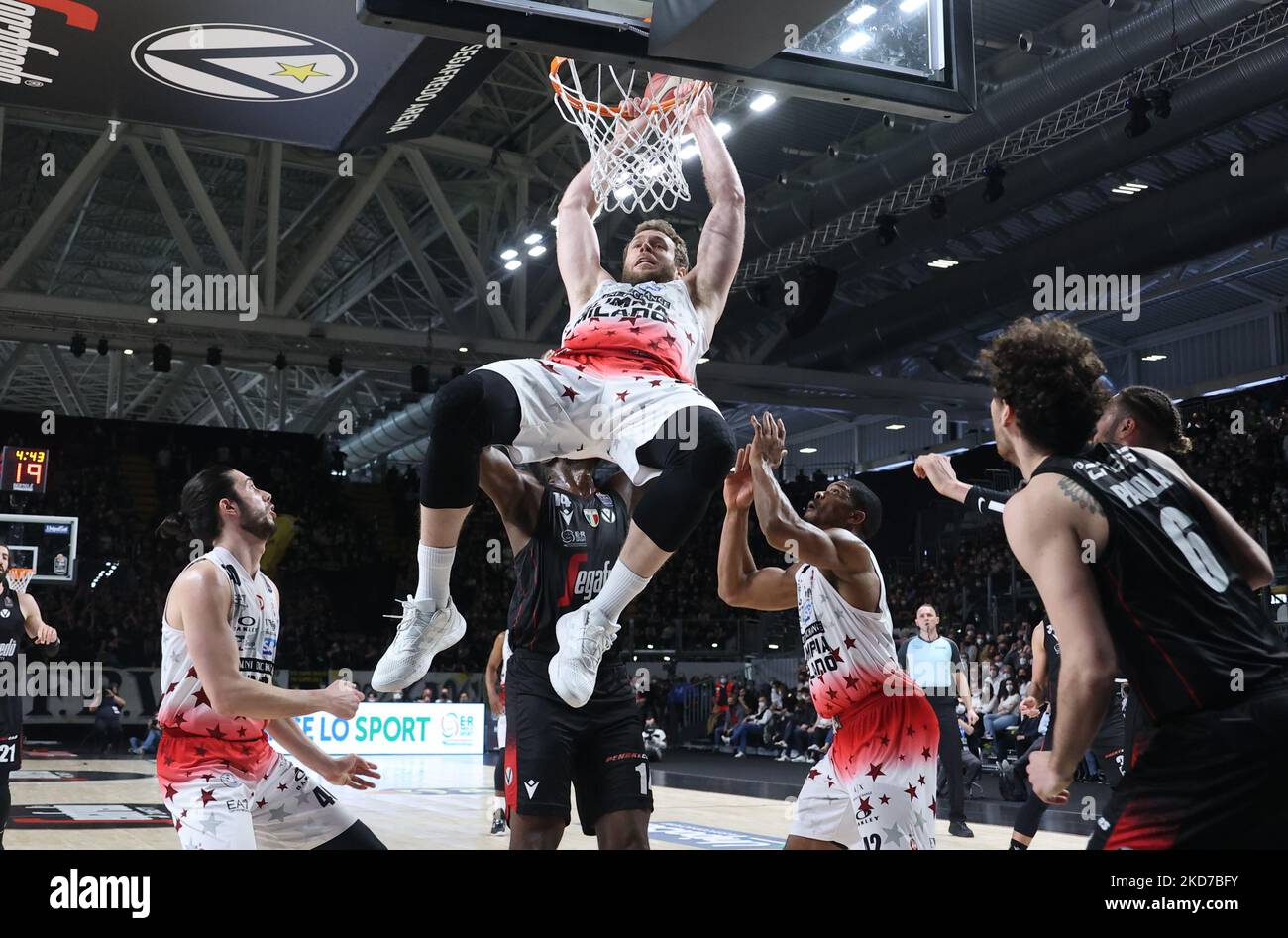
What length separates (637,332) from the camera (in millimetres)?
3969

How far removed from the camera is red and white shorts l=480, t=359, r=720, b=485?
141 inches

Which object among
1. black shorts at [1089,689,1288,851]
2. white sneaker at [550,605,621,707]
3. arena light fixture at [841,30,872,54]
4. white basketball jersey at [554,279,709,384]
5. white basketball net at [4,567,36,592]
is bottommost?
black shorts at [1089,689,1288,851]

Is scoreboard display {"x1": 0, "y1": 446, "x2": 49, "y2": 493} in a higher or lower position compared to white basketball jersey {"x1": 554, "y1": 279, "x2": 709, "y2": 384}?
higher

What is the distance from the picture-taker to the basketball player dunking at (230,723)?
12.8 feet

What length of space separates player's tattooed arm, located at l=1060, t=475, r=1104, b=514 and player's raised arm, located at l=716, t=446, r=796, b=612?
2288 mm

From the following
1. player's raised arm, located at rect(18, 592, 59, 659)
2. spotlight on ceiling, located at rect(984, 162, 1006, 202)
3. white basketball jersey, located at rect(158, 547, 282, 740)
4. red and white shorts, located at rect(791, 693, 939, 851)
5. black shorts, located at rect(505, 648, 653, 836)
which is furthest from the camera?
spotlight on ceiling, located at rect(984, 162, 1006, 202)

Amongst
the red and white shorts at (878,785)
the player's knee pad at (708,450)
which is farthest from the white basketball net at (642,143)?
the red and white shorts at (878,785)

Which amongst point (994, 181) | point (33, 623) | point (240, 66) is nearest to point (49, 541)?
point (33, 623)

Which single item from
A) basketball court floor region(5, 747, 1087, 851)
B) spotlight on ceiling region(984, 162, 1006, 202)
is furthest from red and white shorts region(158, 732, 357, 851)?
spotlight on ceiling region(984, 162, 1006, 202)

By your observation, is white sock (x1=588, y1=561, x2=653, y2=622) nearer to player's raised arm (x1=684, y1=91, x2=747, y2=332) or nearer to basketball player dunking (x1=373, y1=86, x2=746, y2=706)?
basketball player dunking (x1=373, y1=86, x2=746, y2=706)

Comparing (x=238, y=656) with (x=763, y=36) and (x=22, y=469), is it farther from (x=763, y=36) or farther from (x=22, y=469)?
(x=22, y=469)

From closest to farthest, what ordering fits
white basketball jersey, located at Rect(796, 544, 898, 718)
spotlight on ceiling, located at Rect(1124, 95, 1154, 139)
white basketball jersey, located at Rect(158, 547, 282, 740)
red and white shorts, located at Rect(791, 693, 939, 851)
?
white basketball jersey, located at Rect(158, 547, 282, 740)
red and white shorts, located at Rect(791, 693, 939, 851)
white basketball jersey, located at Rect(796, 544, 898, 718)
spotlight on ceiling, located at Rect(1124, 95, 1154, 139)
